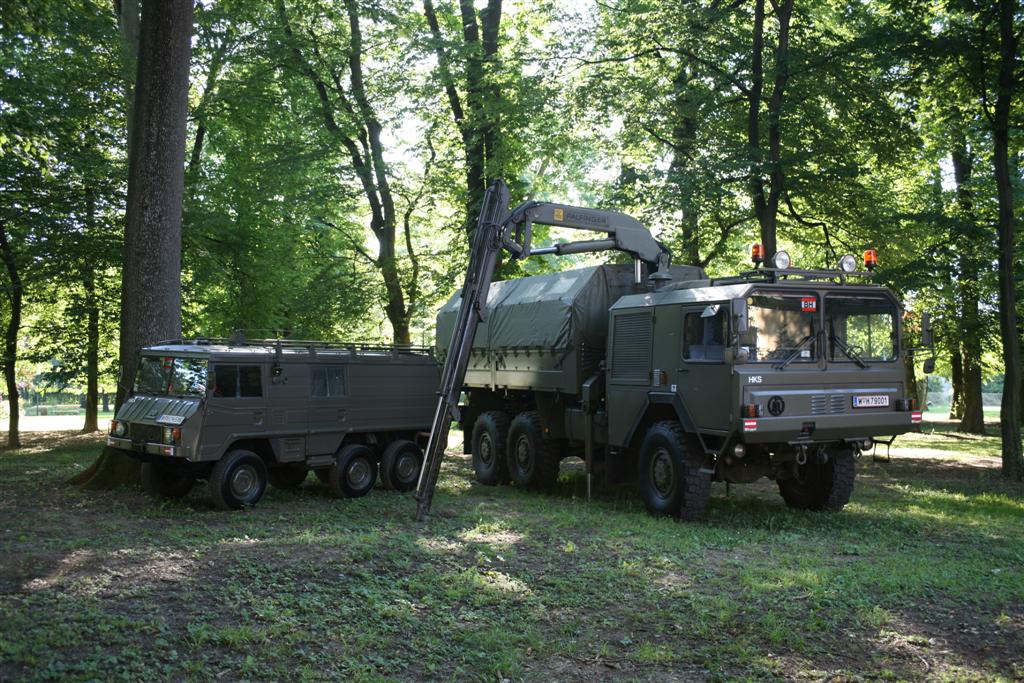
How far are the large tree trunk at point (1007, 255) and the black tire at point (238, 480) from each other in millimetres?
12091

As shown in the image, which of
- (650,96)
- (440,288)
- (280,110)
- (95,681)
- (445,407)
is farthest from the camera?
(440,288)

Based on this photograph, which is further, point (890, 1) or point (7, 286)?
point (7, 286)

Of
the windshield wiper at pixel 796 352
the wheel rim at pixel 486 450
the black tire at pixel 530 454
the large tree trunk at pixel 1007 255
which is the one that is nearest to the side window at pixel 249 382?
the black tire at pixel 530 454

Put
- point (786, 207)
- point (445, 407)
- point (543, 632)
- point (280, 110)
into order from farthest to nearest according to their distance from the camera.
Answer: point (280, 110)
point (786, 207)
point (445, 407)
point (543, 632)

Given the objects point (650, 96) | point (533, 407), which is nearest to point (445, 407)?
point (533, 407)

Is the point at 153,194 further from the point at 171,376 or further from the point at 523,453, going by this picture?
the point at 523,453

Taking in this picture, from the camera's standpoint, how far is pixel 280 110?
24.3 m

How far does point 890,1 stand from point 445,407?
454 inches

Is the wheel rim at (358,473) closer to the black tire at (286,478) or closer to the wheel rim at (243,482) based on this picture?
the black tire at (286,478)

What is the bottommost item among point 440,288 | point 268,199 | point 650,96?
point 440,288

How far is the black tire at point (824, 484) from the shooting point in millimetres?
11707

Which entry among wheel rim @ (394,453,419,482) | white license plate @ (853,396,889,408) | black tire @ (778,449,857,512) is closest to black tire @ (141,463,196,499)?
wheel rim @ (394,453,419,482)

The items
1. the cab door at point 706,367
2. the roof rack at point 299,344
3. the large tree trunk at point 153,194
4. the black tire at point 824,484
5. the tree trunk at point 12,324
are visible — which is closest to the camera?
the cab door at point 706,367

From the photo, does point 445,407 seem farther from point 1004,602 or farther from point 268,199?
point 268,199
